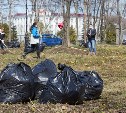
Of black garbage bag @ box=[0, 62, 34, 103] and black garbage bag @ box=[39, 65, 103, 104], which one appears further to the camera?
black garbage bag @ box=[0, 62, 34, 103]

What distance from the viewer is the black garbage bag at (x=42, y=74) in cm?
743

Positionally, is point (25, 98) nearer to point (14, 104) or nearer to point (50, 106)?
point (14, 104)

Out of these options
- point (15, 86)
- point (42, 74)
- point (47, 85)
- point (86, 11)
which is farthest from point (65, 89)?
point (86, 11)

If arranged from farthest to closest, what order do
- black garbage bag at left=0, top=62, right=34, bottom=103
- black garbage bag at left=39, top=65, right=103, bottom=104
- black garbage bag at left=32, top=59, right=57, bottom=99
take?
black garbage bag at left=32, top=59, right=57, bottom=99 < black garbage bag at left=0, top=62, right=34, bottom=103 < black garbage bag at left=39, top=65, right=103, bottom=104

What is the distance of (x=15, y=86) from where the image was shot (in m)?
7.07

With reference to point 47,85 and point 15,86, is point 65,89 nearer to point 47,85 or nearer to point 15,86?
point 47,85

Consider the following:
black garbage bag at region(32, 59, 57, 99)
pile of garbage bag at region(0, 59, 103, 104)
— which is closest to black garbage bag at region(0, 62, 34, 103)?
pile of garbage bag at region(0, 59, 103, 104)

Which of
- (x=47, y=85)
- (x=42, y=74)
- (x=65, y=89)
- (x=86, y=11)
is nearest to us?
(x=65, y=89)

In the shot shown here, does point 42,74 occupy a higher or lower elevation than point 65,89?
higher

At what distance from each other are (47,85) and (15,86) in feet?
1.81

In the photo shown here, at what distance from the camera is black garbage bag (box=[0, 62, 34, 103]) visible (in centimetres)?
705

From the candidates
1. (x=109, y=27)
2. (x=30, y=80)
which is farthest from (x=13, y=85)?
(x=109, y=27)

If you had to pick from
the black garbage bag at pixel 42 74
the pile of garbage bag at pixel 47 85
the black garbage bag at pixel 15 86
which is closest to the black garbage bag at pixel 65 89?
the pile of garbage bag at pixel 47 85

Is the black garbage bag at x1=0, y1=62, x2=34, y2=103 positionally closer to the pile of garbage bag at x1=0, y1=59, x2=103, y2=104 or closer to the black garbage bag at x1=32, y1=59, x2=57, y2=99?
the pile of garbage bag at x1=0, y1=59, x2=103, y2=104
